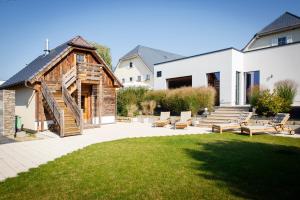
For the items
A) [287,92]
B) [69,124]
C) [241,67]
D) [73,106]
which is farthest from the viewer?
[241,67]

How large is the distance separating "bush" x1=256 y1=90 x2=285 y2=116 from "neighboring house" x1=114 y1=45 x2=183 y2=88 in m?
18.6

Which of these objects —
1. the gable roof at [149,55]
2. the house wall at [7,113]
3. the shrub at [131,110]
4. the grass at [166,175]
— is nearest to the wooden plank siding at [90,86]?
the house wall at [7,113]

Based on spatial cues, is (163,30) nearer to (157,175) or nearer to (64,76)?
(64,76)

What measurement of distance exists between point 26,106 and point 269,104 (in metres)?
15.7

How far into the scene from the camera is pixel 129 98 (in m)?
21.9

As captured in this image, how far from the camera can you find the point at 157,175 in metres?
5.51

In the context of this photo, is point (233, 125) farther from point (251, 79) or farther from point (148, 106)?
point (148, 106)

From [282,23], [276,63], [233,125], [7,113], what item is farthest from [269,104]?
[282,23]

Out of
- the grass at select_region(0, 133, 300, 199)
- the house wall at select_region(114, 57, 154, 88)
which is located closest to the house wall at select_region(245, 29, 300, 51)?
the house wall at select_region(114, 57, 154, 88)

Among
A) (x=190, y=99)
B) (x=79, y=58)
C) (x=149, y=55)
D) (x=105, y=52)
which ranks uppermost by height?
(x=105, y=52)

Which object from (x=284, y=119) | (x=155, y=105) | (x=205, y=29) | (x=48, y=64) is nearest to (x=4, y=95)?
(x=48, y=64)

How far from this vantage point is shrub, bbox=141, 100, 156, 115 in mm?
20797

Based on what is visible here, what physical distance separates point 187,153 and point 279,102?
30.6 feet

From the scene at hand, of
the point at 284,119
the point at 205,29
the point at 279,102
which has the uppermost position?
the point at 205,29
